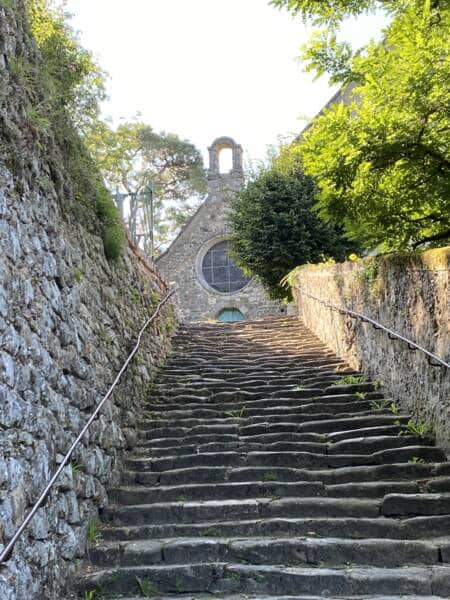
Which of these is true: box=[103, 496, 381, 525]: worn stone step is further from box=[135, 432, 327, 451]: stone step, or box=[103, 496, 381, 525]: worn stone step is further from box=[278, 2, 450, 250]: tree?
box=[278, 2, 450, 250]: tree

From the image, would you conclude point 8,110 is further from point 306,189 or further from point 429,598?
point 306,189

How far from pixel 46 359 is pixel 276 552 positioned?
2127mm

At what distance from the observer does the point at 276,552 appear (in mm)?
4336

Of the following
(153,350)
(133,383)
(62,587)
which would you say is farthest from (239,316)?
(62,587)

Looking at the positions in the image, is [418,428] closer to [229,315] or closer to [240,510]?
[240,510]

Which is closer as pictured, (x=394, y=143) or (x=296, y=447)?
(x=394, y=143)

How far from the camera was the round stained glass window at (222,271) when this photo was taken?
66.6 ft

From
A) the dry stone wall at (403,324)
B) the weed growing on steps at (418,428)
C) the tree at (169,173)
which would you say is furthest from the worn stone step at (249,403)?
the tree at (169,173)

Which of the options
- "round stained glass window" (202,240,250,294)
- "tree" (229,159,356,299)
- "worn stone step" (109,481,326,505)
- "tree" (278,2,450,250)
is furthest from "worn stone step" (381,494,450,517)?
"round stained glass window" (202,240,250,294)

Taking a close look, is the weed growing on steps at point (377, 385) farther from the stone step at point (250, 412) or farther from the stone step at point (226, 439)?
the stone step at point (226, 439)

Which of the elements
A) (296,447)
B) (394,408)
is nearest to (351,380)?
(394,408)

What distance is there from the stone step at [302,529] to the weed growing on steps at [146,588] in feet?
1.90

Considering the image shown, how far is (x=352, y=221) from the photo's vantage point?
645 cm

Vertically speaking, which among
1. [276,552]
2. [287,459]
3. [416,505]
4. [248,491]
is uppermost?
[287,459]
